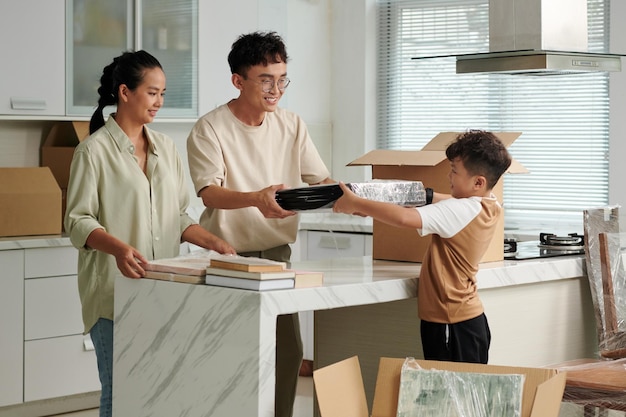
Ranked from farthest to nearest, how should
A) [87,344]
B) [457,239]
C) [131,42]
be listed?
[131,42] → [87,344] → [457,239]

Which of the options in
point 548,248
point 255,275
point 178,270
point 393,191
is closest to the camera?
point 255,275

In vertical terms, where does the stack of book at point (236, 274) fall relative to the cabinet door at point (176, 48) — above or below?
below

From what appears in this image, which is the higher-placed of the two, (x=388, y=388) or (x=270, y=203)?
(x=270, y=203)

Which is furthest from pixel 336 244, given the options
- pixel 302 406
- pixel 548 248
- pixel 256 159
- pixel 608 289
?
pixel 608 289

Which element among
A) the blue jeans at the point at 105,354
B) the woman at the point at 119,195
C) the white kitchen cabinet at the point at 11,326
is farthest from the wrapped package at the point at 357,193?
the white kitchen cabinet at the point at 11,326

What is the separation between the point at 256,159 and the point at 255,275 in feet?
Result: 3.05

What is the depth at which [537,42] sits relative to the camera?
11.1 ft

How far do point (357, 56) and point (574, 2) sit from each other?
94.7 inches

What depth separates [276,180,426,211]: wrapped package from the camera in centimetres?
274

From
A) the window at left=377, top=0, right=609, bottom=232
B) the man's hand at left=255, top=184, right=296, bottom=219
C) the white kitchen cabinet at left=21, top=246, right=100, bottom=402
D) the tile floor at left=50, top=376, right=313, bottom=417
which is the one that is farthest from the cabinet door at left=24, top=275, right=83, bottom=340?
the window at left=377, top=0, right=609, bottom=232

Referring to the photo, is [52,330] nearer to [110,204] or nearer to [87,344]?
[87,344]

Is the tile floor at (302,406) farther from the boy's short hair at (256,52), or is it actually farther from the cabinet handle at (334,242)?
the boy's short hair at (256,52)

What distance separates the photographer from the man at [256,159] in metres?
3.19

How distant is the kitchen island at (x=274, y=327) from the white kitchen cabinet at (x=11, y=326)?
5.18ft
